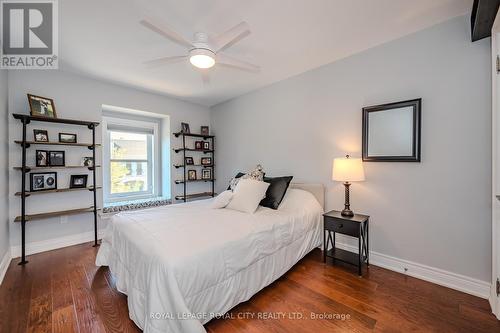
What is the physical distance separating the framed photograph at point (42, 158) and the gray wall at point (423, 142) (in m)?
3.44

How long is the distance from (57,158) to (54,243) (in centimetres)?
118

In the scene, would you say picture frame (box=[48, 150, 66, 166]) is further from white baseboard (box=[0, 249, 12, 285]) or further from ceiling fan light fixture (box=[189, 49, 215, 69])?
ceiling fan light fixture (box=[189, 49, 215, 69])

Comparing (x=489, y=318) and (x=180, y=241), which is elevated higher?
(x=180, y=241)

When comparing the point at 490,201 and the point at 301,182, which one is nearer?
the point at 490,201

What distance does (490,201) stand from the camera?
1.77 m

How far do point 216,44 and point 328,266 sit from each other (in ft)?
8.71

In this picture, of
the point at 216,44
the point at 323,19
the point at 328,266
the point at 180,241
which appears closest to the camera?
the point at 180,241

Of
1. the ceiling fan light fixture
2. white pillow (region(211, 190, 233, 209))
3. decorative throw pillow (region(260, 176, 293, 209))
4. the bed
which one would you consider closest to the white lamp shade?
the bed

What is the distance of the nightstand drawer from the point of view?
219 cm

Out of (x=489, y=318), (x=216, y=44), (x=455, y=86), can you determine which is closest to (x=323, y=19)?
(x=216, y=44)

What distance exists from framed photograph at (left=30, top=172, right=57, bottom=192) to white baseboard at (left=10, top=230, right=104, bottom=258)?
2.40 ft

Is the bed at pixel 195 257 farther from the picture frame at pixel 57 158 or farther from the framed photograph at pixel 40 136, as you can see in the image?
the framed photograph at pixel 40 136

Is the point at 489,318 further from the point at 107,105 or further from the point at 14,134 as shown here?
the point at 14,134

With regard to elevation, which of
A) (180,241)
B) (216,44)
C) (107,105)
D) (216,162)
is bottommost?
(180,241)
